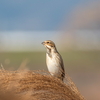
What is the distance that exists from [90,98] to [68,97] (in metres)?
18.0

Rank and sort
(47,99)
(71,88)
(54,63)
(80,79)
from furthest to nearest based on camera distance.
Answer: (80,79) → (54,63) → (71,88) → (47,99)

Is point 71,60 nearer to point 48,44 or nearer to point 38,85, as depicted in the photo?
point 48,44

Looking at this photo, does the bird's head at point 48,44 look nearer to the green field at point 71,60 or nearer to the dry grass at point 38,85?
the dry grass at point 38,85

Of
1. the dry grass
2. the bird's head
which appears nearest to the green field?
the bird's head

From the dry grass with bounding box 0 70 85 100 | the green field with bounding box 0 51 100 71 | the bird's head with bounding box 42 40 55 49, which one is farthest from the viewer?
the green field with bounding box 0 51 100 71

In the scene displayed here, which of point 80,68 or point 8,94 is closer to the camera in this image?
point 8,94

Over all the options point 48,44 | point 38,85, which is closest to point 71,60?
point 48,44

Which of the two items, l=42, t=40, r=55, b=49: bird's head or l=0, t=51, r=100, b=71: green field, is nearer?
l=42, t=40, r=55, b=49: bird's head

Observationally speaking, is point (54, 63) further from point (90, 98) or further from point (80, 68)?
Result: point (80, 68)

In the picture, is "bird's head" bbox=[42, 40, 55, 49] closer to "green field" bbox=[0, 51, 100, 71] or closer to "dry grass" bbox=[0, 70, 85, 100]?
"dry grass" bbox=[0, 70, 85, 100]

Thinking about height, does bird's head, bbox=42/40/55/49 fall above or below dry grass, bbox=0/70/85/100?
above

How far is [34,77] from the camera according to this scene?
5684mm

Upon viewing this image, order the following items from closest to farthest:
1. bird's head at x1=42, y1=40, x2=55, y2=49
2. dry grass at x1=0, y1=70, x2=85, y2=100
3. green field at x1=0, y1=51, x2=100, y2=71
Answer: dry grass at x1=0, y1=70, x2=85, y2=100, bird's head at x1=42, y1=40, x2=55, y2=49, green field at x1=0, y1=51, x2=100, y2=71

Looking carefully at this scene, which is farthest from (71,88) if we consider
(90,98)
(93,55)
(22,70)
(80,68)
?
(93,55)
